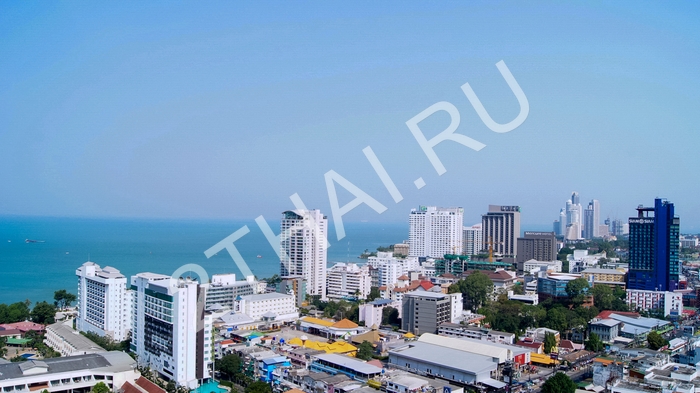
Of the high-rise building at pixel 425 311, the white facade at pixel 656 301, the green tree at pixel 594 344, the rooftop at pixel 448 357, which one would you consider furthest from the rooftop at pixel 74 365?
the white facade at pixel 656 301

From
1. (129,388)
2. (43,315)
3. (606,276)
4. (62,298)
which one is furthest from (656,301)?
(62,298)

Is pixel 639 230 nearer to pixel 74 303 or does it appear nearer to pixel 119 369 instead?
pixel 119 369

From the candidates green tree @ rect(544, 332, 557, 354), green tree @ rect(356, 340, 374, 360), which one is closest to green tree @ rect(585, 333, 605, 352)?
green tree @ rect(544, 332, 557, 354)

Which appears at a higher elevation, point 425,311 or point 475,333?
point 425,311

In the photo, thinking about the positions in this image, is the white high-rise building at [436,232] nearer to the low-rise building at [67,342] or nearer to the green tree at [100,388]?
the low-rise building at [67,342]

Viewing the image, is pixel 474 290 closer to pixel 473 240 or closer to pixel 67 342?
pixel 67 342

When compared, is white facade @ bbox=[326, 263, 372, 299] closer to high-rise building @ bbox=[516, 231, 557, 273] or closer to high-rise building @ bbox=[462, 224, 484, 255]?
high-rise building @ bbox=[516, 231, 557, 273]

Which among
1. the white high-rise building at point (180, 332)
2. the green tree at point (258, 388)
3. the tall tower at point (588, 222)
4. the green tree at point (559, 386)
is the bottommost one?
the tall tower at point (588, 222)
